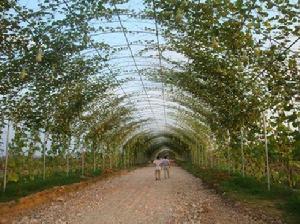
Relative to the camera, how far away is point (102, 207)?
1070 cm

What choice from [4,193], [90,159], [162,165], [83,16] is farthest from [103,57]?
[90,159]

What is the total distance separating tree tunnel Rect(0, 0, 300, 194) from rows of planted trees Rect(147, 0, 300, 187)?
3 cm

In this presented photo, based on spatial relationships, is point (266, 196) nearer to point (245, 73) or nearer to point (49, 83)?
point (245, 73)

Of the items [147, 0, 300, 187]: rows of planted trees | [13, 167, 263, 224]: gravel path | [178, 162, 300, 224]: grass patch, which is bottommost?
[13, 167, 263, 224]: gravel path

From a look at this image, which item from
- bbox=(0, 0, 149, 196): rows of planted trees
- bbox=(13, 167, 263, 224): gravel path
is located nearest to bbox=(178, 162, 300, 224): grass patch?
bbox=(13, 167, 263, 224): gravel path

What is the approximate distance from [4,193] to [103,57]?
15.8ft

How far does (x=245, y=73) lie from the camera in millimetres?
11383

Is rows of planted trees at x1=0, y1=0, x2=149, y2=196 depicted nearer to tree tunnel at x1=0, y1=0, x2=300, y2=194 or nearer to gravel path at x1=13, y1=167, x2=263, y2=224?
tree tunnel at x1=0, y1=0, x2=300, y2=194

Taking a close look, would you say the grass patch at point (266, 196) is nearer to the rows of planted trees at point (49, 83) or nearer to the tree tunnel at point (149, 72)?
the tree tunnel at point (149, 72)

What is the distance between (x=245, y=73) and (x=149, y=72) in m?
6.10

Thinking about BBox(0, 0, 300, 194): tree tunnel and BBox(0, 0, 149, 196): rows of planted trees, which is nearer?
BBox(0, 0, 300, 194): tree tunnel

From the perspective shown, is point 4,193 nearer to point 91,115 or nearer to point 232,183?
point 232,183

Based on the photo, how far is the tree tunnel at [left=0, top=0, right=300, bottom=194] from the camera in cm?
880

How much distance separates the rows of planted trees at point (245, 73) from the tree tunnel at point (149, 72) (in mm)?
30
